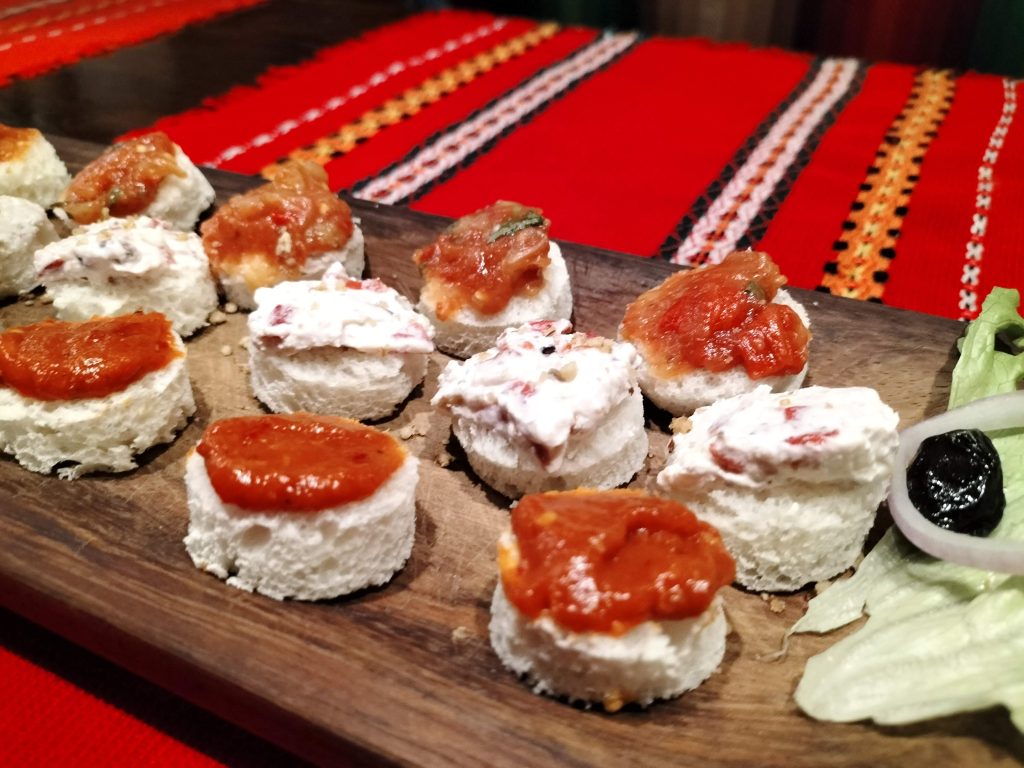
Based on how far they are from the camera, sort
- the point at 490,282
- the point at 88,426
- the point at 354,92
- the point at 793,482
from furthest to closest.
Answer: the point at 354,92 → the point at 490,282 → the point at 88,426 → the point at 793,482

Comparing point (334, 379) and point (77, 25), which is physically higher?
point (77, 25)

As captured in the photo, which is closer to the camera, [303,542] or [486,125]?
[303,542]

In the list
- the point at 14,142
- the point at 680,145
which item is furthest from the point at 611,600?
the point at 680,145

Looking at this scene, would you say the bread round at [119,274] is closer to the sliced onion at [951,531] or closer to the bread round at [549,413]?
the bread round at [549,413]

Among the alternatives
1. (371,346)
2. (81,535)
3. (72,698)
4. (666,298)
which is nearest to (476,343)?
(371,346)

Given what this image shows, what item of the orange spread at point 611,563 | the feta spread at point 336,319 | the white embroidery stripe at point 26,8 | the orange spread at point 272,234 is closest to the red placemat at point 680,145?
the orange spread at point 272,234

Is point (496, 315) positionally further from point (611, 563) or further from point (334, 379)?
point (611, 563)

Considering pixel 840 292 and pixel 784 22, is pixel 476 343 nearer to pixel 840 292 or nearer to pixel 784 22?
pixel 840 292

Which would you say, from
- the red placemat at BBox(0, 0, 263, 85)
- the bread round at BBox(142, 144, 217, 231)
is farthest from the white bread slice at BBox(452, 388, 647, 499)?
the red placemat at BBox(0, 0, 263, 85)
